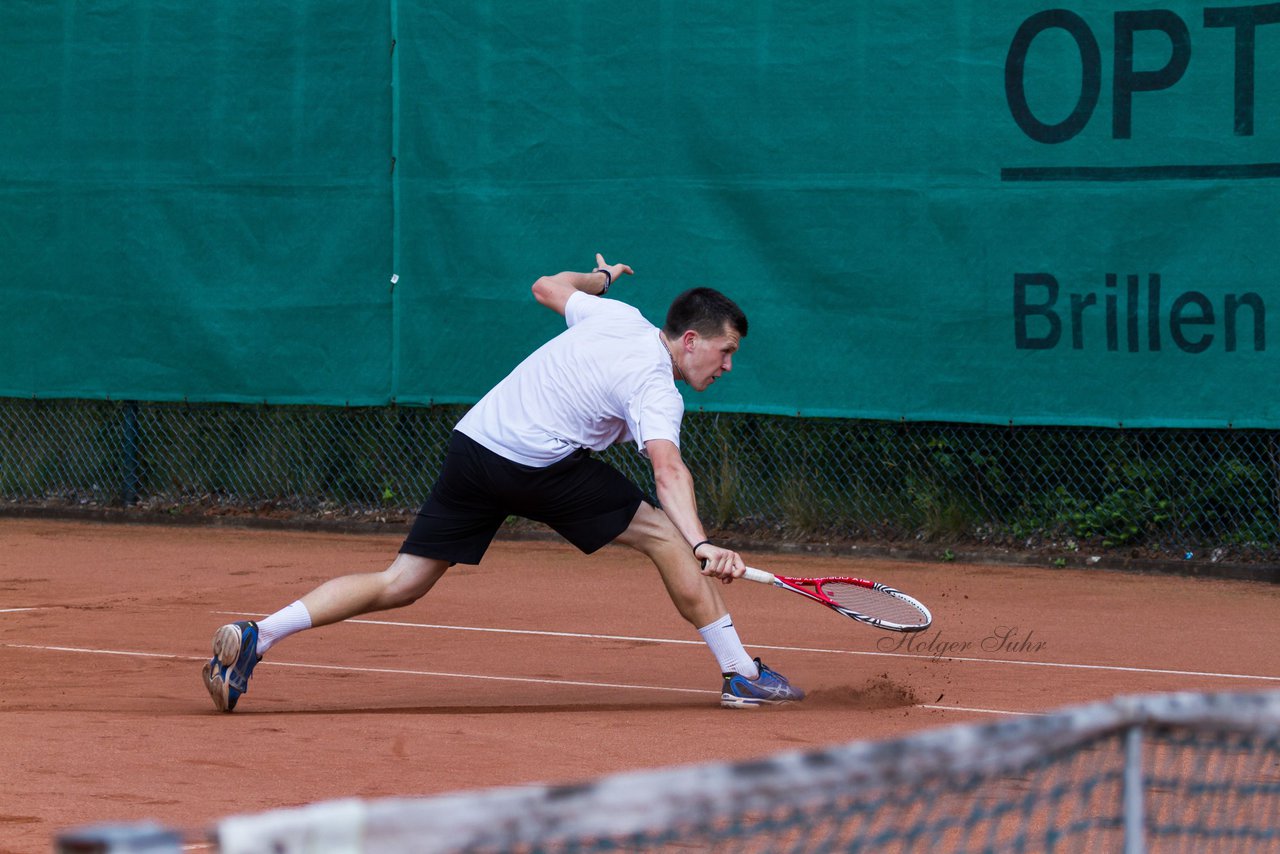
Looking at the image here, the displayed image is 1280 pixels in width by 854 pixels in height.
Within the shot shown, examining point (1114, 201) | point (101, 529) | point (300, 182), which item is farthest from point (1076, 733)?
point (101, 529)

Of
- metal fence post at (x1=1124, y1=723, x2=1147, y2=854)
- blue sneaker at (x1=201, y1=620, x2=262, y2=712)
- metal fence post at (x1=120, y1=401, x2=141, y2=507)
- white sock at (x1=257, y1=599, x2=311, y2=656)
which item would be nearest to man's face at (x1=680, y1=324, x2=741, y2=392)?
white sock at (x1=257, y1=599, x2=311, y2=656)

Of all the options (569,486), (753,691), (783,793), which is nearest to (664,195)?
(569,486)

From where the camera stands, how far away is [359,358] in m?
10.1

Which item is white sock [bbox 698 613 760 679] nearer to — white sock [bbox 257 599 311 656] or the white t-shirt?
the white t-shirt

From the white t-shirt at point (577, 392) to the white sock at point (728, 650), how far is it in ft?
1.89

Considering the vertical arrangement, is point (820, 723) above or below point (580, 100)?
below

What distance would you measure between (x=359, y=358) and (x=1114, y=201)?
4.27 metres

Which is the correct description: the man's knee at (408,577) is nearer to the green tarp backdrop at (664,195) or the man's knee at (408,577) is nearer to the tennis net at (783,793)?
the tennis net at (783,793)

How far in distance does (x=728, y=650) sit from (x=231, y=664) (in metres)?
1.48

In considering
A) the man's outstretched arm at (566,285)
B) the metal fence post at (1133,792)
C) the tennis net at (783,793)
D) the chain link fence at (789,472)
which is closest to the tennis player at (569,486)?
the man's outstretched arm at (566,285)

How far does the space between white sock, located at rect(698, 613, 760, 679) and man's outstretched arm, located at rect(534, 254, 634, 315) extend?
3.71 feet

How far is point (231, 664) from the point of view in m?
5.21

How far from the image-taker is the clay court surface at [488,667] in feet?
14.4

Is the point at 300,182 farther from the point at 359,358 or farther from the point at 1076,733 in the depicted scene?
the point at 1076,733
